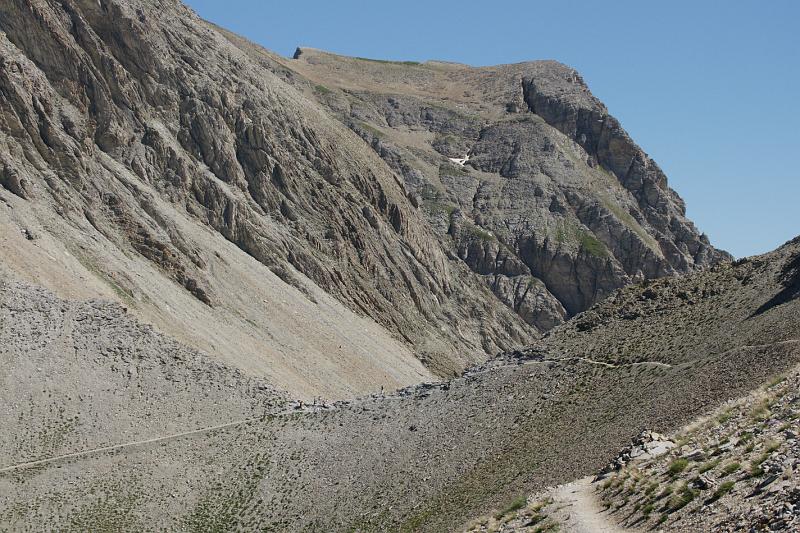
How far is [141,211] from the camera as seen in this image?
98.1 m

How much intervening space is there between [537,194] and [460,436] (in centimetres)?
12553

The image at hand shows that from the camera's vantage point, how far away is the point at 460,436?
52875mm

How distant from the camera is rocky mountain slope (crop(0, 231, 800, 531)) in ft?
148

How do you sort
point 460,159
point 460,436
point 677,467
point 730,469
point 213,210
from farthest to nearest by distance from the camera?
point 460,159, point 213,210, point 460,436, point 677,467, point 730,469

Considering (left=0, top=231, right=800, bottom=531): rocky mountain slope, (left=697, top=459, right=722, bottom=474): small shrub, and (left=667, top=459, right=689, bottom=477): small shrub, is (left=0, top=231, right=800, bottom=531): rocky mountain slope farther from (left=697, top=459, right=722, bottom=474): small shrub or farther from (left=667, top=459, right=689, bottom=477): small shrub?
(left=697, top=459, right=722, bottom=474): small shrub

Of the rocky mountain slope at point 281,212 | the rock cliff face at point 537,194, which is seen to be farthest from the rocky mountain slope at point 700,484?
the rock cliff face at point 537,194

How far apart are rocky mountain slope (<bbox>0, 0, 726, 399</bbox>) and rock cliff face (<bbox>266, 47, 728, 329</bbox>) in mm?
449

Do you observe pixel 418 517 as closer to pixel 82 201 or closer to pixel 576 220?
pixel 82 201

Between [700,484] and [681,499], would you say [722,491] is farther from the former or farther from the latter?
[700,484]

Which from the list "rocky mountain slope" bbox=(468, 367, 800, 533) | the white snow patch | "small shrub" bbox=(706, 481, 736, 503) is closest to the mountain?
"rocky mountain slope" bbox=(468, 367, 800, 533)

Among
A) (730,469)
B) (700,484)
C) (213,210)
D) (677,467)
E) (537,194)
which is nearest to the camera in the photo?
(730,469)

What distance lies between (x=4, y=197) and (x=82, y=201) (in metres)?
10.1

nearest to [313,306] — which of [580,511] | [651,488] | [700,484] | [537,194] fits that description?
[580,511]

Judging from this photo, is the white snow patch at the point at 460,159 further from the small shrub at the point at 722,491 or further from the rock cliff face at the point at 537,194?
the small shrub at the point at 722,491
